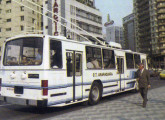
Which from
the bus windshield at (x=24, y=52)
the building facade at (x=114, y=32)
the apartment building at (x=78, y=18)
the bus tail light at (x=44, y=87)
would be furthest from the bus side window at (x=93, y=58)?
the building facade at (x=114, y=32)

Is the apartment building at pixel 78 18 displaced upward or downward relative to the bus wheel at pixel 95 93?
upward

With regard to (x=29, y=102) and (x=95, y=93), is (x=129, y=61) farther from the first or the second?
(x=29, y=102)

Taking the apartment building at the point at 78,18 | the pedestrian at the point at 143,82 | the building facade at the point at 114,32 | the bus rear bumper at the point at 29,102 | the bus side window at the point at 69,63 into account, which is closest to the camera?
the bus rear bumper at the point at 29,102

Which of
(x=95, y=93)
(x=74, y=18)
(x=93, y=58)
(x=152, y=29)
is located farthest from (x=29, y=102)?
(x=152, y=29)

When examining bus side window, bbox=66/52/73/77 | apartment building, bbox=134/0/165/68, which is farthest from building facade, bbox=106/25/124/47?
bus side window, bbox=66/52/73/77

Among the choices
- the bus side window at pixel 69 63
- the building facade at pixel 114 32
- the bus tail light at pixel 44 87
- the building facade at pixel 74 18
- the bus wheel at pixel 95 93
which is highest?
the building facade at pixel 114 32

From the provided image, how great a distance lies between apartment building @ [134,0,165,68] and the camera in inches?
3250

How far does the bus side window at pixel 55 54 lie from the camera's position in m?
7.24

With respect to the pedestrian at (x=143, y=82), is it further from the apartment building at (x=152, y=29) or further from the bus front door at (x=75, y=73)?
the apartment building at (x=152, y=29)

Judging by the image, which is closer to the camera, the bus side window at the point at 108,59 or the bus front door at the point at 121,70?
the bus side window at the point at 108,59

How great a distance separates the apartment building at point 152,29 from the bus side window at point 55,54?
7273 centimetres

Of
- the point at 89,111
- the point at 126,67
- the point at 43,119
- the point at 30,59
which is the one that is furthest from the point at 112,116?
the point at 126,67

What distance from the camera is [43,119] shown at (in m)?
6.61

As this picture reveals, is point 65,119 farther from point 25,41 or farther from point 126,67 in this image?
point 126,67
